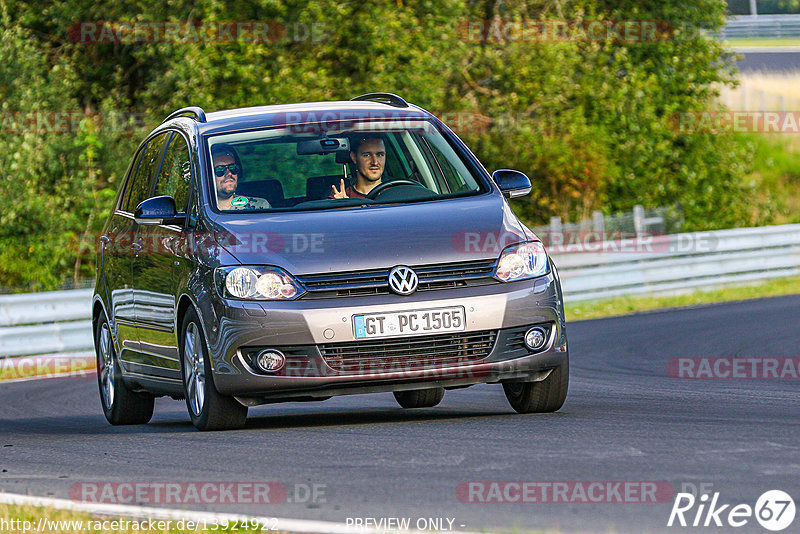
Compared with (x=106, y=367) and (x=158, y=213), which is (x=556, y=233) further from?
(x=158, y=213)

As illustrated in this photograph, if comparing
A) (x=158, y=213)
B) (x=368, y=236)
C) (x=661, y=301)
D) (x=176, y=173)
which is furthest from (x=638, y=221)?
(x=368, y=236)

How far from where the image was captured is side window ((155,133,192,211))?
903 centimetres

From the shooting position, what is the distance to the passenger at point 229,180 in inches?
336

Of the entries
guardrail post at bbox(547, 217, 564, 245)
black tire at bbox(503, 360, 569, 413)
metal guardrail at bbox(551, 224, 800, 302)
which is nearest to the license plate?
black tire at bbox(503, 360, 569, 413)

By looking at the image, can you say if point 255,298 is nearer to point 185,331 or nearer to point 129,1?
point 185,331

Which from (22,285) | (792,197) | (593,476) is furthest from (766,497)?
(792,197)

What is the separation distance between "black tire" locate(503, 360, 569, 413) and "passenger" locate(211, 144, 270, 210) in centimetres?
177

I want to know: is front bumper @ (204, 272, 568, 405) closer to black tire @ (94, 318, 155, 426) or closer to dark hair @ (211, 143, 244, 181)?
dark hair @ (211, 143, 244, 181)

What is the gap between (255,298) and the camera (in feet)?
25.6

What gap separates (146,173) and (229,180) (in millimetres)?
1640

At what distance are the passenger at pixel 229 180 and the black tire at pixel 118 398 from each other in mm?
1906

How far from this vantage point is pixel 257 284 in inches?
308

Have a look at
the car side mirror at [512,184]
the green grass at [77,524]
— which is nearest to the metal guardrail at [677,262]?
the car side mirror at [512,184]

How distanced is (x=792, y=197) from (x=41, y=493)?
31744 millimetres
